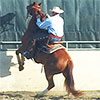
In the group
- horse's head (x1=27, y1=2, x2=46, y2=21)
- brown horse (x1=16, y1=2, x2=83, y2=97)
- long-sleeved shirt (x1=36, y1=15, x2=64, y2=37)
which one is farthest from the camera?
horse's head (x1=27, y1=2, x2=46, y2=21)

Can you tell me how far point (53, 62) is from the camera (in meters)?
6.84

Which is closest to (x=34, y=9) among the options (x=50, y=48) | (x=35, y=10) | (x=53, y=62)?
(x=35, y=10)

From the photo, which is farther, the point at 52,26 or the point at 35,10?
the point at 35,10

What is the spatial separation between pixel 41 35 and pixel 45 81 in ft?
3.98

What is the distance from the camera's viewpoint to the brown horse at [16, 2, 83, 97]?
6.81 metres

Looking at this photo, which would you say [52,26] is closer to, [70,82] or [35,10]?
[35,10]

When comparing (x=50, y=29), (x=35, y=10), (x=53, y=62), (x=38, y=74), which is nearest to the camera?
(x=53, y=62)

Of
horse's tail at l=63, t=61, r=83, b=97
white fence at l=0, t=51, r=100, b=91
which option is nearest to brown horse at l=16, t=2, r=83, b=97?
horse's tail at l=63, t=61, r=83, b=97

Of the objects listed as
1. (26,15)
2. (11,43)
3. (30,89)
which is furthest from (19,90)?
(26,15)

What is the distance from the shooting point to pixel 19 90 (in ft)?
25.3

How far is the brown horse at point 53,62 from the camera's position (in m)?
6.81

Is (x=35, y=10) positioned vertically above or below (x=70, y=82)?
Answer: above

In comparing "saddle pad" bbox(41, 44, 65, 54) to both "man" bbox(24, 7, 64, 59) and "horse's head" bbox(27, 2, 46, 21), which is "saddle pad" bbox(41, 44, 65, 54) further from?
"horse's head" bbox(27, 2, 46, 21)

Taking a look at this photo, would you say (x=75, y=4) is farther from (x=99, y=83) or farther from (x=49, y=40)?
(x=99, y=83)
